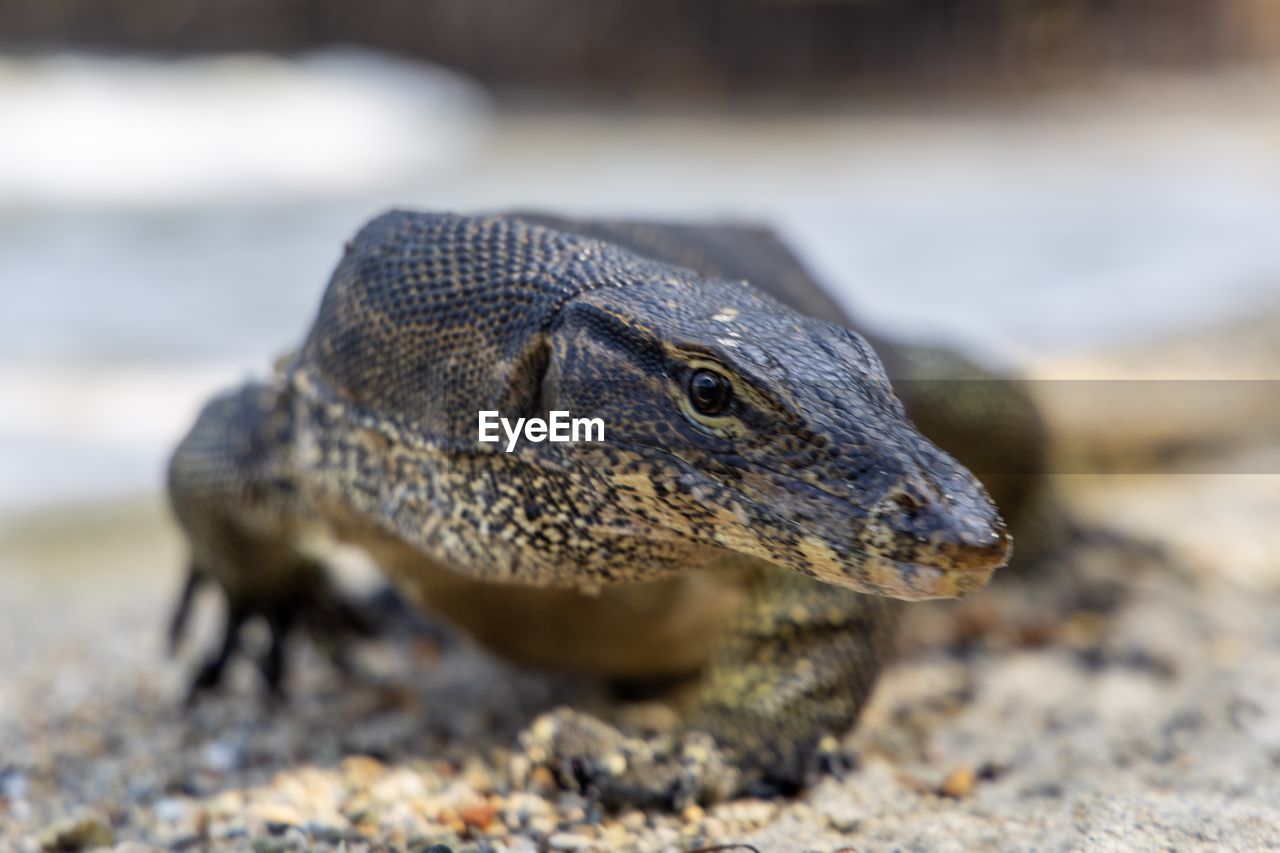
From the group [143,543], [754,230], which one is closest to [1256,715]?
[754,230]

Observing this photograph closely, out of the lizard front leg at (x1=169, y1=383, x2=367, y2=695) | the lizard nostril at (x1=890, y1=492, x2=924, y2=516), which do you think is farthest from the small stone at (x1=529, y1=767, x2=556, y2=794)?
the lizard nostril at (x1=890, y1=492, x2=924, y2=516)

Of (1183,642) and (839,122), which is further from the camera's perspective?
(839,122)

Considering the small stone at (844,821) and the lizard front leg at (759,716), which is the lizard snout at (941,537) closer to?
the small stone at (844,821)

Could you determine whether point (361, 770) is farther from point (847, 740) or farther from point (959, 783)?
point (959, 783)

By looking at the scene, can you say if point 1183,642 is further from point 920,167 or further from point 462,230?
point 920,167

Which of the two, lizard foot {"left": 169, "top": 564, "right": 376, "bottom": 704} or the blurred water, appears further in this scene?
the blurred water

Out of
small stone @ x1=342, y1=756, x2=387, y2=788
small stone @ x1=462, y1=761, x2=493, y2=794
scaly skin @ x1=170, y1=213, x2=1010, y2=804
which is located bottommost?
small stone @ x1=342, y1=756, x2=387, y2=788

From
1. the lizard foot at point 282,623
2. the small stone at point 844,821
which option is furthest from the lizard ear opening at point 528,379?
the lizard foot at point 282,623

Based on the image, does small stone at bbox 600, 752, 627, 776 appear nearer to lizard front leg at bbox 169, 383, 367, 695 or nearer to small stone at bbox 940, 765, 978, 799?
small stone at bbox 940, 765, 978, 799
